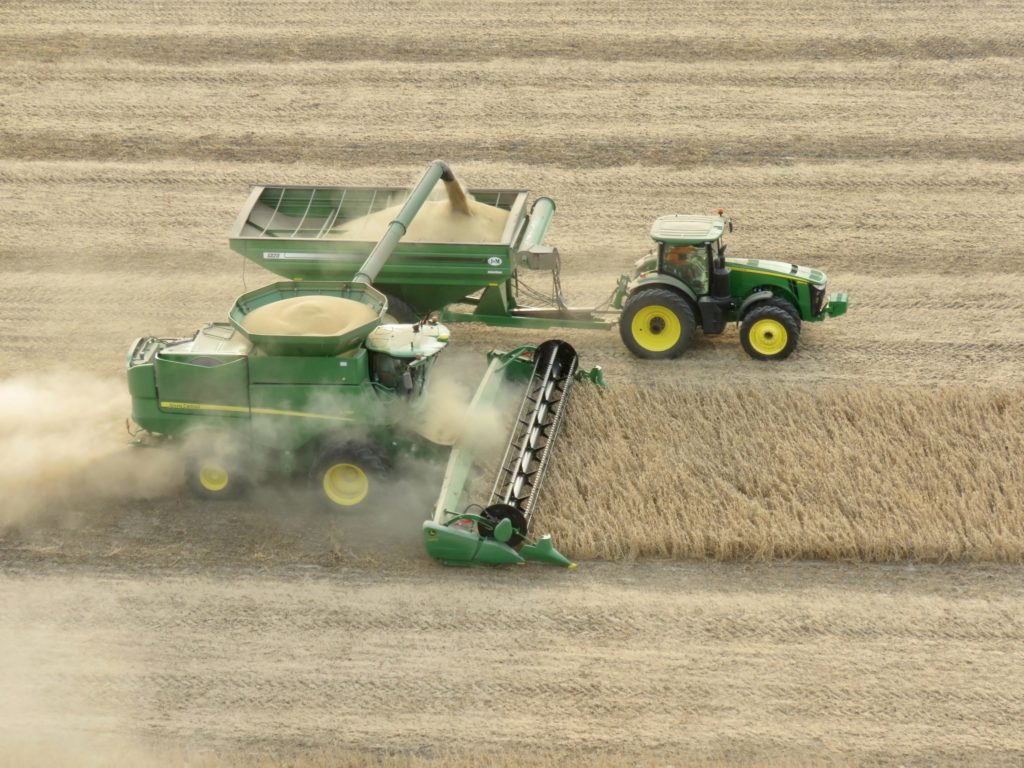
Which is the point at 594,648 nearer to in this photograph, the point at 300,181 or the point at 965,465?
the point at 965,465

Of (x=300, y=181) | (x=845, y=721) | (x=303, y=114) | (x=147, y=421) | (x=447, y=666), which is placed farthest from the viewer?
(x=303, y=114)

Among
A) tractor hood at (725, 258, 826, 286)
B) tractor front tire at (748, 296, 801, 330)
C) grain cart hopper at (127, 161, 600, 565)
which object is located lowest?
grain cart hopper at (127, 161, 600, 565)

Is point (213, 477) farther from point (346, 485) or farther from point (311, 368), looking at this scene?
point (311, 368)

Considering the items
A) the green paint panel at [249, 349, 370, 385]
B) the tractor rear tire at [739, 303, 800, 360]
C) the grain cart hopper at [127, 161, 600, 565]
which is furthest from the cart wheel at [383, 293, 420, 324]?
the tractor rear tire at [739, 303, 800, 360]

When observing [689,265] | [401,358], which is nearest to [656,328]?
[689,265]

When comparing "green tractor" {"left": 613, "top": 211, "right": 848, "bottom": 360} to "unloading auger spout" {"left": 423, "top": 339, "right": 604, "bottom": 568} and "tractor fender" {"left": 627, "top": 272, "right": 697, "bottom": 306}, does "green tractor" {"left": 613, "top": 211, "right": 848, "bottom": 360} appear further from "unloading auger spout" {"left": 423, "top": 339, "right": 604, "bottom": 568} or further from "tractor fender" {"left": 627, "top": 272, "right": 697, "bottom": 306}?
"unloading auger spout" {"left": 423, "top": 339, "right": 604, "bottom": 568}

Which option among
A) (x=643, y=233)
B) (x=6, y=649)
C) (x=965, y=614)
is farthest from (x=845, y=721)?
(x=643, y=233)

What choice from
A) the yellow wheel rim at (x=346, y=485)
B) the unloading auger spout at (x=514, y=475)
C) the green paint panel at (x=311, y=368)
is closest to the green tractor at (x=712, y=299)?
the unloading auger spout at (x=514, y=475)
